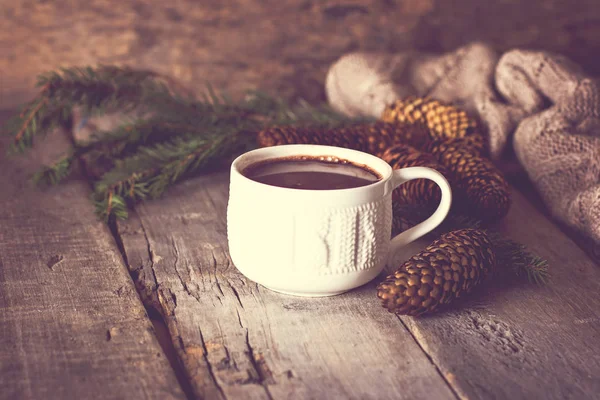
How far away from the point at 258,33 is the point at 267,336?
0.99m

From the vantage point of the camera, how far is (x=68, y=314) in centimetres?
74

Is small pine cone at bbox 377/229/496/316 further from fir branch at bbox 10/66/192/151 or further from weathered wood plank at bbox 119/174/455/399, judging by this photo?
fir branch at bbox 10/66/192/151

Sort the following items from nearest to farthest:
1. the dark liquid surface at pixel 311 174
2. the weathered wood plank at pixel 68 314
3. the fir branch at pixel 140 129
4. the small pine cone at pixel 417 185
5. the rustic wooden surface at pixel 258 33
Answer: the weathered wood plank at pixel 68 314 < the dark liquid surface at pixel 311 174 < the small pine cone at pixel 417 185 < the fir branch at pixel 140 129 < the rustic wooden surface at pixel 258 33

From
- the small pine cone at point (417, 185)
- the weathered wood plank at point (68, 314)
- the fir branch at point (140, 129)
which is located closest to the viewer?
the weathered wood plank at point (68, 314)

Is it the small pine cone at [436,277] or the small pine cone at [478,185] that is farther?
the small pine cone at [478,185]

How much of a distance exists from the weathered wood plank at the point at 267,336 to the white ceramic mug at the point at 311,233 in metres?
0.03

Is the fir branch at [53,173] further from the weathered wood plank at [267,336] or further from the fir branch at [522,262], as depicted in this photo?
the fir branch at [522,262]

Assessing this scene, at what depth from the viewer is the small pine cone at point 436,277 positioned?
2.37 ft

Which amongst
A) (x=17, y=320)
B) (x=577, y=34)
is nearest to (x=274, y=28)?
(x=577, y=34)

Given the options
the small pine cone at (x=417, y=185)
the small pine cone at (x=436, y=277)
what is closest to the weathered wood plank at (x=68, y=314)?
the small pine cone at (x=436, y=277)

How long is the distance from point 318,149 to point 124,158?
1.54 feet

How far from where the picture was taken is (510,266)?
85 cm

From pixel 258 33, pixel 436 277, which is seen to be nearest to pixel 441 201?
pixel 436 277

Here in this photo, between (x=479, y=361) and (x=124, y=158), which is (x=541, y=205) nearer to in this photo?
(x=479, y=361)
